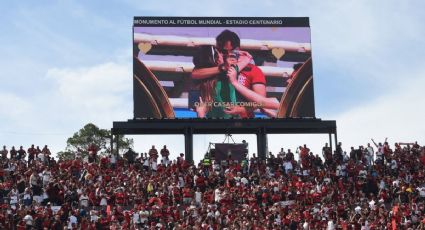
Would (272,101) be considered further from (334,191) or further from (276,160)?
(334,191)

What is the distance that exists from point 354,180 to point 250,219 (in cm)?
779

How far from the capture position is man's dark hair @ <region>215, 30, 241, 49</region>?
38875 millimetres

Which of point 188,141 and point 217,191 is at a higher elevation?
point 188,141

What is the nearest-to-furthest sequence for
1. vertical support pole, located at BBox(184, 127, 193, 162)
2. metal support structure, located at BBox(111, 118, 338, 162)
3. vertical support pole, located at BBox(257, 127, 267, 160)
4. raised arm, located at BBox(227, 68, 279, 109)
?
metal support structure, located at BBox(111, 118, 338, 162) → vertical support pole, located at BBox(184, 127, 193, 162) → vertical support pole, located at BBox(257, 127, 267, 160) → raised arm, located at BBox(227, 68, 279, 109)

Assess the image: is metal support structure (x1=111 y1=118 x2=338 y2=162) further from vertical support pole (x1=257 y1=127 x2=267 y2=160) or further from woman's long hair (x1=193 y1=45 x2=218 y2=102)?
woman's long hair (x1=193 y1=45 x2=218 y2=102)

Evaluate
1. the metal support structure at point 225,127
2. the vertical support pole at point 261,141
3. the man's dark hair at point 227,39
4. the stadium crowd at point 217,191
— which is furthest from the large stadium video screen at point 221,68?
the stadium crowd at point 217,191

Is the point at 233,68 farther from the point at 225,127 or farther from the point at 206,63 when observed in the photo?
the point at 225,127

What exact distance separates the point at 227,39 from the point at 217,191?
10468mm

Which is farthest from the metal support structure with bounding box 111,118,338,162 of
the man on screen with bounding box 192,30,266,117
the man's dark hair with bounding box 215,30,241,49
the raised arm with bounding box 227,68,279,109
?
the man's dark hair with bounding box 215,30,241,49

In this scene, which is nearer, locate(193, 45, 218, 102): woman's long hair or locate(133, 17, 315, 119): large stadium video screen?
locate(133, 17, 315, 119): large stadium video screen

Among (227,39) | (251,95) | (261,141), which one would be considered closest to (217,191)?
(261,141)

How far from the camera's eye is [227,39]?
39.0 metres

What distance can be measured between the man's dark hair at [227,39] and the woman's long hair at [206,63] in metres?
0.50

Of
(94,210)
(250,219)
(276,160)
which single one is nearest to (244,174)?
(276,160)
